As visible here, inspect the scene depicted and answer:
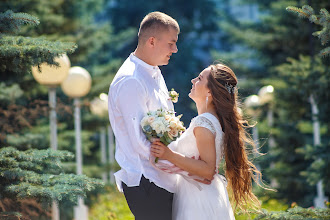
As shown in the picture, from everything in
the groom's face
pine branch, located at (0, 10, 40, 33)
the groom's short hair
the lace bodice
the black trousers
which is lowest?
the black trousers

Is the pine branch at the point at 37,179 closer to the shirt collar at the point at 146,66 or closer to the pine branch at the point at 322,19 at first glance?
the shirt collar at the point at 146,66

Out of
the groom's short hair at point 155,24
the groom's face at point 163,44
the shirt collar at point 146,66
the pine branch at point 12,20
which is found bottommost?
the shirt collar at point 146,66

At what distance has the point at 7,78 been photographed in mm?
8773

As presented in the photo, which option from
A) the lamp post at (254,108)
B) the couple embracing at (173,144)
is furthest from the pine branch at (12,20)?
the lamp post at (254,108)

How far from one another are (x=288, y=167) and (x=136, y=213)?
760 centimetres

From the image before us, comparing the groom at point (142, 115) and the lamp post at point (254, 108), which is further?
the lamp post at point (254, 108)

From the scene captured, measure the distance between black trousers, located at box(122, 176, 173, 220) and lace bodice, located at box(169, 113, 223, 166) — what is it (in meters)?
0.46

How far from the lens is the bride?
4.06 meters

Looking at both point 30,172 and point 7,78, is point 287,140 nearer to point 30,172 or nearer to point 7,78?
point 7,78

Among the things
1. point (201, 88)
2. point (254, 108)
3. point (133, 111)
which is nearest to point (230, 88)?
point (201, 88)

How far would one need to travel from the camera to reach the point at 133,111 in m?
3.86

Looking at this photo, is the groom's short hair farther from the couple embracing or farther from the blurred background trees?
the blurred background trees

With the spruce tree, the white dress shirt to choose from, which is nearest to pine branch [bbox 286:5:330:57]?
the spruce tree

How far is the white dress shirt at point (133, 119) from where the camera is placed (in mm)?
3863
